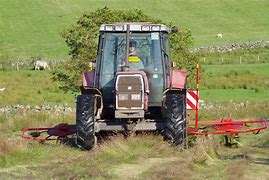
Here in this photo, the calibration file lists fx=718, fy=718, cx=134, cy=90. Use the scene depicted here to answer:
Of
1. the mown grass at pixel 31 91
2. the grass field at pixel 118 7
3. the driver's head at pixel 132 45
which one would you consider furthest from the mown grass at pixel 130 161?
the grass field at pixel 118 7

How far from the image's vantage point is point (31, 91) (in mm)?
32500

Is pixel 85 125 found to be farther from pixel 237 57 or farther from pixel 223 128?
pixel 237 57

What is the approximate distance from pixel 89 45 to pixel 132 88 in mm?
13471

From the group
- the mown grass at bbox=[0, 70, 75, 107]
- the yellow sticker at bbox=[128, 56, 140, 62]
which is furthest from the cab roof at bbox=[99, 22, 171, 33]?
the mown grass at bbox=[0, 70, 75, 107]

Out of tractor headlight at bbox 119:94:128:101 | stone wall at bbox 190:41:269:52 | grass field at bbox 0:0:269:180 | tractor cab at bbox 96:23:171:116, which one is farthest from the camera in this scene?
stone wall at bbox 190:41:269:52

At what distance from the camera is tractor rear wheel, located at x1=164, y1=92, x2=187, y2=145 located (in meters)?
13.5

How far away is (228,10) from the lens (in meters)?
66.4

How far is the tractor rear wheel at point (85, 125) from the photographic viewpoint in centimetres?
1356

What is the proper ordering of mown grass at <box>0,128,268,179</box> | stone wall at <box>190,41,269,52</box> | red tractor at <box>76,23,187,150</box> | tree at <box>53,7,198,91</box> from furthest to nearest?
stone wall at <box>190,41,269,52</box>, tree at <box>53,7,198,91</box>, red tractor at <box>76,23,187,150</box>, mown grass at <box>0,128,268,179</box>

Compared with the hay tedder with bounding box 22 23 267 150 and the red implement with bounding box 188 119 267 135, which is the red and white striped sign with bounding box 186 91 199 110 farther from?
the red implement with bounding box 188 119 267 135

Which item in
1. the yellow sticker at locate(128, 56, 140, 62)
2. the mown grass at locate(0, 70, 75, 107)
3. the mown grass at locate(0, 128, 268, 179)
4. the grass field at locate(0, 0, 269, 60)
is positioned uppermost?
the grass field at locate(0, 0, 269, 60)

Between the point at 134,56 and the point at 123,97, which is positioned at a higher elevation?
the point at 134,56

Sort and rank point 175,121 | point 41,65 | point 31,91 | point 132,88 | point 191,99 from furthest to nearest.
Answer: point 41,65 < point 31,91 < point 191,99 < point 132,88 < point 175,121

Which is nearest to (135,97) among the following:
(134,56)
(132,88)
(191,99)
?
(132,88)
